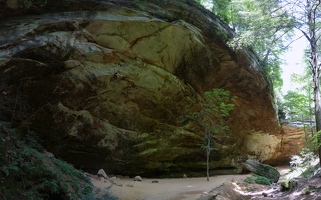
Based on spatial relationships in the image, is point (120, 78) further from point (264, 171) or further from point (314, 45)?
point (264, 171)

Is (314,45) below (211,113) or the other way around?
the other way around

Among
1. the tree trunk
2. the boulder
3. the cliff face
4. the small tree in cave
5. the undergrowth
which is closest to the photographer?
the undergrowth

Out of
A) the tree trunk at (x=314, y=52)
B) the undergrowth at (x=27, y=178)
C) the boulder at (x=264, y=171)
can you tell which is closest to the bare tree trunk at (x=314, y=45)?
the tree trunk at (x=314, y=52)

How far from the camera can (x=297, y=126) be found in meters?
19.9

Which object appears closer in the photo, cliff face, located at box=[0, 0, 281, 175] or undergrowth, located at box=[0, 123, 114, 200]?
undergrowth, located at box=[0, 123, 114, 200]

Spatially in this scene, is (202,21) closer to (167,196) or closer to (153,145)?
(153,145)

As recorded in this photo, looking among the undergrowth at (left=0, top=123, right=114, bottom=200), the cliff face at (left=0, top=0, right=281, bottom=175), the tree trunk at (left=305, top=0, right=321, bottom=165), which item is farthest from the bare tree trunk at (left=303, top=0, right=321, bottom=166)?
the undergrowth at (left=0, top=123, right=114, bottom=200)

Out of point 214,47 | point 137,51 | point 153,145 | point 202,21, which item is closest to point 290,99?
point 214,47

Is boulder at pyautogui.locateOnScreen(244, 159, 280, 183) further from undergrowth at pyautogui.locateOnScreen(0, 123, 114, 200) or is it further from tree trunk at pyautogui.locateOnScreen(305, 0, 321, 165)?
undergrowth at pyautogui.locateOnScreen(0, 123, 114, 200)

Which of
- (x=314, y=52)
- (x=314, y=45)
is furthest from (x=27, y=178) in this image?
(x=314, y=45)

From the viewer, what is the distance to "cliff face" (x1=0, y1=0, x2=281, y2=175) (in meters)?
8.70

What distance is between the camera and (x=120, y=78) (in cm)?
1061

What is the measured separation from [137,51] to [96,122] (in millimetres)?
3686

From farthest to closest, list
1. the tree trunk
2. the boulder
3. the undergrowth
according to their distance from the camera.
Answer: the boulder
the tree trunk
the undergrowth
